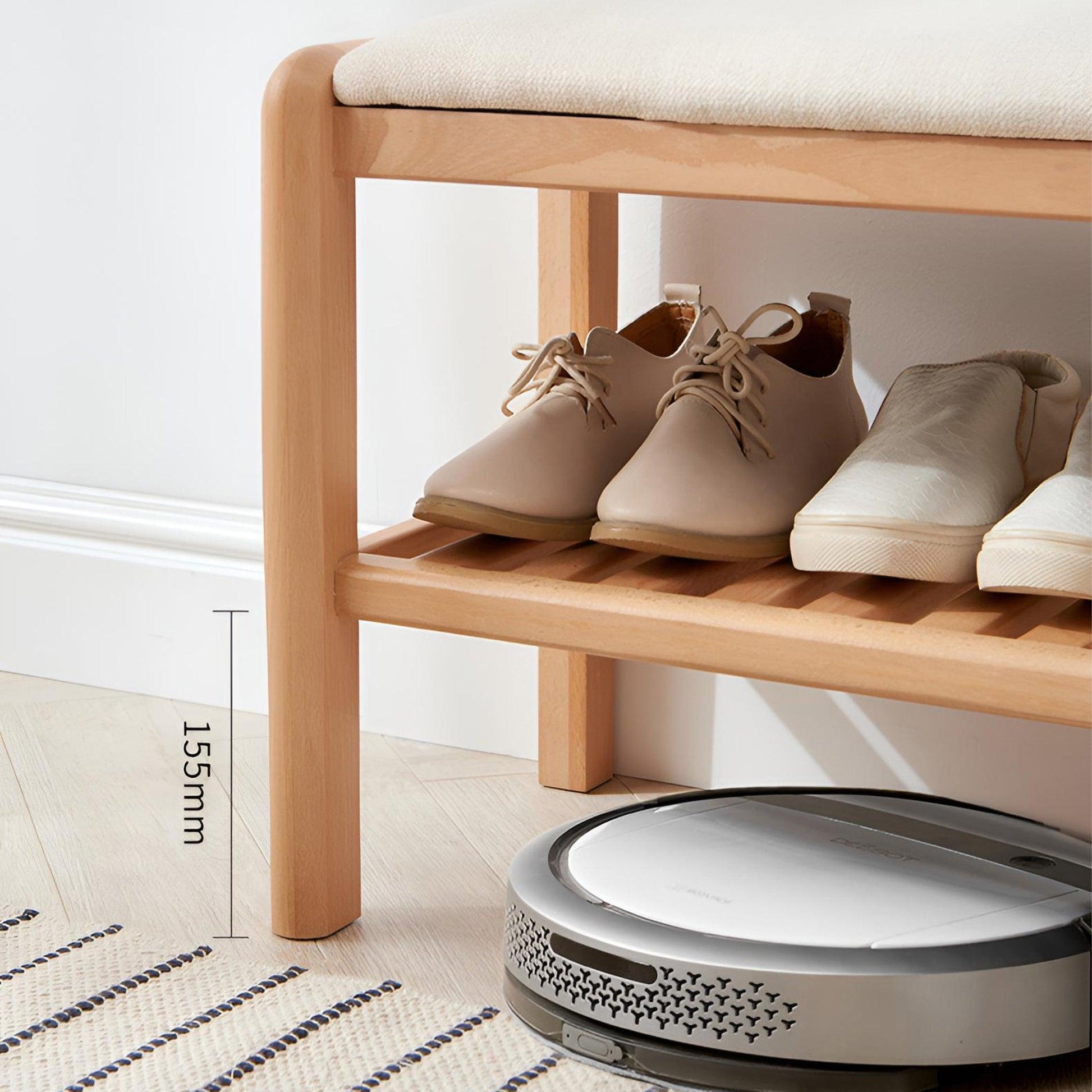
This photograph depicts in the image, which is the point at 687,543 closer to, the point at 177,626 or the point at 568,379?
the point at 568,379

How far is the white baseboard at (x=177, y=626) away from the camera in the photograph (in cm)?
129

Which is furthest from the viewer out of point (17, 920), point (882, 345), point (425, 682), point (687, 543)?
point (425, 682)

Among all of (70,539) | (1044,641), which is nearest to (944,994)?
(1044,641)

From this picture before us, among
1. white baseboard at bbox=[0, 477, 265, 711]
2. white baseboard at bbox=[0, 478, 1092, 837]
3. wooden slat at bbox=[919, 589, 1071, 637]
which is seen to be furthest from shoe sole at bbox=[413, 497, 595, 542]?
white baseboard at bbox=[0, 477, 265, 711]

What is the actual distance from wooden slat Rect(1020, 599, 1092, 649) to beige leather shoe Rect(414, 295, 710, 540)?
26cm

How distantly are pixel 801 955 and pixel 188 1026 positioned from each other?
31cm

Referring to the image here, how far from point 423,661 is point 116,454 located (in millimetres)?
346

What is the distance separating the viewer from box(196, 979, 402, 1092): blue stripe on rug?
0.77 meters

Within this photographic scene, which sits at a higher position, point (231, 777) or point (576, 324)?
point (576, 324)

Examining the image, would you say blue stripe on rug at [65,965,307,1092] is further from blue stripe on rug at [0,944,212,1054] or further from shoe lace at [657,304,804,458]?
shoe lace at [657,304,804,458]

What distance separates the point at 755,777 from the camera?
119cm

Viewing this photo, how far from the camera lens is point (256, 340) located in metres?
1.34

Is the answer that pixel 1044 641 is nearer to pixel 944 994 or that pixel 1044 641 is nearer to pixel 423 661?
pixel 944 994

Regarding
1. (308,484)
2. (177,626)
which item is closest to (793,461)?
(308,484)
